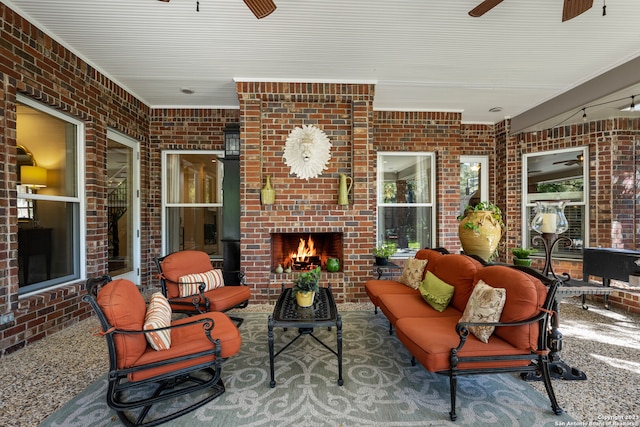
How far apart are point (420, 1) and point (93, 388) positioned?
155 inches

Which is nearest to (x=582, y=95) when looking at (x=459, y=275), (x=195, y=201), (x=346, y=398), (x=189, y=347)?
(x=459, y=275)

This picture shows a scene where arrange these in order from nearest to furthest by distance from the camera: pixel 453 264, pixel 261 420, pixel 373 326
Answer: pixel 261 420 → pixel 453 264 → pixel 373 326

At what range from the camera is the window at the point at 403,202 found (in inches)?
198

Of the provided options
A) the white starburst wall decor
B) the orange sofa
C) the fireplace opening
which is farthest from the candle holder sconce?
the white starburst wall decor

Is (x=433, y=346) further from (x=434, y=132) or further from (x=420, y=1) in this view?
(x=434, y=132)

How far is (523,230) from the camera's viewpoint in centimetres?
498

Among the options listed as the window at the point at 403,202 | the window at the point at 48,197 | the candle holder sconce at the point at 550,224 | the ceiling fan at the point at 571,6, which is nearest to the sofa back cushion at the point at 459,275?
the candle holder sconce at the point at 550,224

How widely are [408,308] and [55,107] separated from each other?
410 centimetres

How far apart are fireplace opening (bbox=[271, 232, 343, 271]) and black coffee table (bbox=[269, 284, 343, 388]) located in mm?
1452

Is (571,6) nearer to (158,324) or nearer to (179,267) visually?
(158,324)

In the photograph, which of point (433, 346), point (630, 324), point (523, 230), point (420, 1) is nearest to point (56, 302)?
point (433, 346)

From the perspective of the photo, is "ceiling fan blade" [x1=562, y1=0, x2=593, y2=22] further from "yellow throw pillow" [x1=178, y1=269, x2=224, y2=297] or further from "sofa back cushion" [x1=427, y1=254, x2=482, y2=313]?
"yellow throw pillow" [x1=178, y1=269, x2=224, y2=297]

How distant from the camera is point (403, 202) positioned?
5.05m

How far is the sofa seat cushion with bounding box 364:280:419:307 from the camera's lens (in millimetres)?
2933
